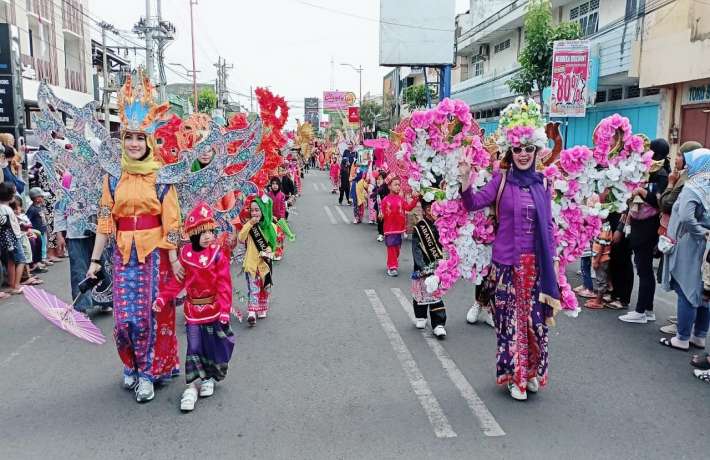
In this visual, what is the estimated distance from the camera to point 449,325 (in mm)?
6426

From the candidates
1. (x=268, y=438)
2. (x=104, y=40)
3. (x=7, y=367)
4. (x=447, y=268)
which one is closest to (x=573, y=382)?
(x=447, y=268)

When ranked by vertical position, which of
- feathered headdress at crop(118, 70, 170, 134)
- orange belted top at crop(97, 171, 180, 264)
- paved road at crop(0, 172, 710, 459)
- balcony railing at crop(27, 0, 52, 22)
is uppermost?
balcony railing at crop(27, 0, 52, 22)

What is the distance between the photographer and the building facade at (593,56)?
619 inches

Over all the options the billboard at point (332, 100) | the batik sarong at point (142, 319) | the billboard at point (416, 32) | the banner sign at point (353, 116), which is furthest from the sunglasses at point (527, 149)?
the billboard at point (332, 100)

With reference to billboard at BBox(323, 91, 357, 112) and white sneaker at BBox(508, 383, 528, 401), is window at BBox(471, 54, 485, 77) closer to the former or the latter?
white sneaker at BBox(508, 383, 528, 401)

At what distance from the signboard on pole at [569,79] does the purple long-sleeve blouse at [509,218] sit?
28.3 ft

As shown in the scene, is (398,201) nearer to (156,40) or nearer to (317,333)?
(317,333)

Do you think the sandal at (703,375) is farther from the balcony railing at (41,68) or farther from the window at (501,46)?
the balcony railing at (41,68)

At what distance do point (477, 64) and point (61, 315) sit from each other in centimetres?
3171

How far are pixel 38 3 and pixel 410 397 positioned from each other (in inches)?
1156

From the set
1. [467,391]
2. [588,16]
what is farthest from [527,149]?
[588,16]

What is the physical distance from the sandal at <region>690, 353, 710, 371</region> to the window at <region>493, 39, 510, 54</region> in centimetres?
2446

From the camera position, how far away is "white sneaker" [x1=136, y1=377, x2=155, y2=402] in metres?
4.43

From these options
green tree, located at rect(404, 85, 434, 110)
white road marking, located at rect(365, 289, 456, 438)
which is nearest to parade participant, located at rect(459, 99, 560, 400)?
white road marking, located at rect(365, 289, 456, 438)
